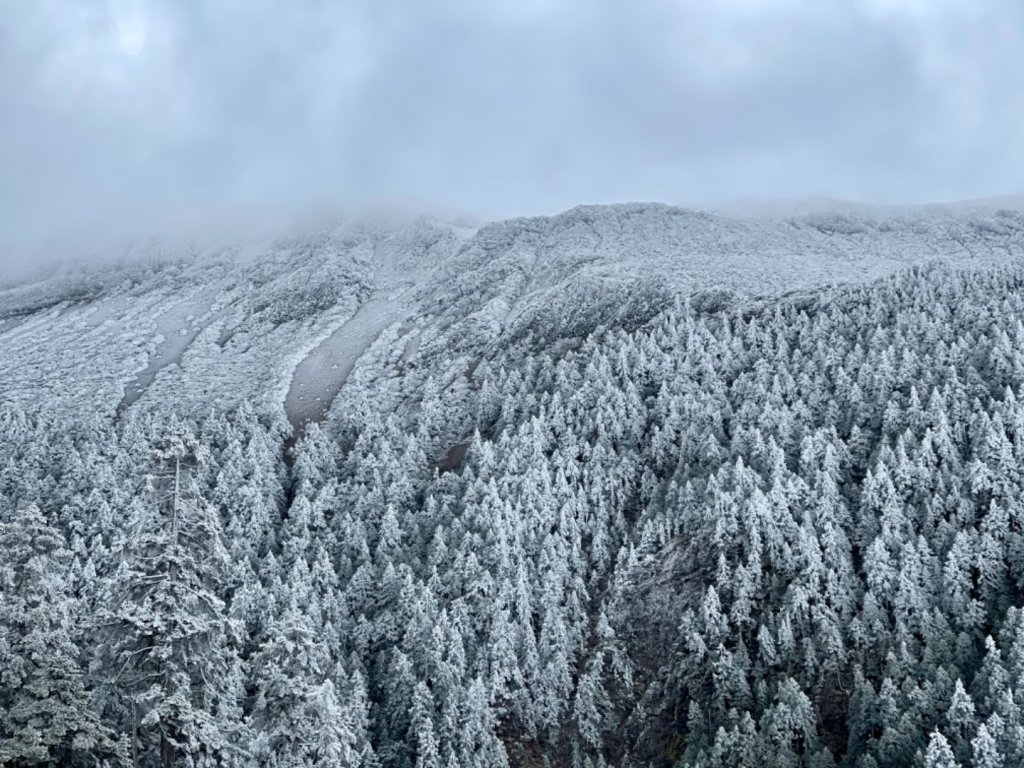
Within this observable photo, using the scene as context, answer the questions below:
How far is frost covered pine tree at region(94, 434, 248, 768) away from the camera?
2097cm

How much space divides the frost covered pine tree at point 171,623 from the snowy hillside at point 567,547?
0.11m

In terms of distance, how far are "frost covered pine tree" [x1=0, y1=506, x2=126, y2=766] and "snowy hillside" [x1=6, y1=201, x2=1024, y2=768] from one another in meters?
0.12

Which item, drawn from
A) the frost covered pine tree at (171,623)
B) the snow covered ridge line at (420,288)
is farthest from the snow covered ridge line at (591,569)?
the snow covered ridge line at (420,288)

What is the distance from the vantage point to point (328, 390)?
110938 millimetres

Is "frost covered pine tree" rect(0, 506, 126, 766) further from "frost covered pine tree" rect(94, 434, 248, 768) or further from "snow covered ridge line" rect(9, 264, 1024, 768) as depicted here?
"frost covered pine tree" rect(94, 434, 248, 768)

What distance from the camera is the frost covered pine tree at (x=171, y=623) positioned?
21.0 meters

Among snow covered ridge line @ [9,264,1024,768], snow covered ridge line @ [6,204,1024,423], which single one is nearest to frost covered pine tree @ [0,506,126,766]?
snow covered ridge line @ [9,264,1024,768]

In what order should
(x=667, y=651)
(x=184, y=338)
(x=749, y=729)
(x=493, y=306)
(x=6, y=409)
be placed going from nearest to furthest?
(x=749, y=729)
(x=667, y=651)
(x=6, y=409)
(x=493, y=306)
(x=184, y=338)

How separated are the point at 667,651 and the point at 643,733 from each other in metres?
6.28

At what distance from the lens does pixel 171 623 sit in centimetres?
2142

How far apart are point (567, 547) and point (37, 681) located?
44937 mm

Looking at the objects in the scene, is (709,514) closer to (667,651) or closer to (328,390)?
(667,651)

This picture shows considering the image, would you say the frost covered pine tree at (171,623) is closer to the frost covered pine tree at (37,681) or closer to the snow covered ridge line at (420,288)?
the frost covered pine tree at (37,681)

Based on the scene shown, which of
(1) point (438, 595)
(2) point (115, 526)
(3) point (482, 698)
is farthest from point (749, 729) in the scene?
(2) point (115, 526)
